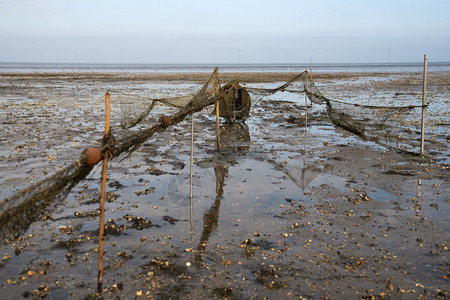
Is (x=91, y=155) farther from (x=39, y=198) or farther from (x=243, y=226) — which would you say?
(x=243, y=226)

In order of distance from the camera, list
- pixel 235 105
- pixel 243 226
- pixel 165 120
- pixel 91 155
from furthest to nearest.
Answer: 1. pixel 235 105
2. pixel 243 226
3. pixel 165 120
4. pixel 91 155

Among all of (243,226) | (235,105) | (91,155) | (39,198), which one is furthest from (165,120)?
(235,105)

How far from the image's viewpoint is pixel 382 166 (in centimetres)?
1240

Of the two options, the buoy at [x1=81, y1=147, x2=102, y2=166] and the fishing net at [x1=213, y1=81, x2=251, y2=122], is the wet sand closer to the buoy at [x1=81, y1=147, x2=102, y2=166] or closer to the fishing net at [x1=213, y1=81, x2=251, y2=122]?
the buoy at [x1=81, y1=147, x2=102, y2=166]

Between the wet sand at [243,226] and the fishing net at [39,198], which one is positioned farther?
the wet sand at [243,226]

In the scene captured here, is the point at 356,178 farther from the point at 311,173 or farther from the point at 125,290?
the point at 125,290

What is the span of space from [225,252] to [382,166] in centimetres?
754

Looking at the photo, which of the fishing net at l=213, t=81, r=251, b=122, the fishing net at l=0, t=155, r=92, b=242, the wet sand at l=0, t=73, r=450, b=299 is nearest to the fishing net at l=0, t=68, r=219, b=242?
the fishing net at l=0, t=155, r=92, b=242

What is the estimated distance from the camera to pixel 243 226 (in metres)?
8.09

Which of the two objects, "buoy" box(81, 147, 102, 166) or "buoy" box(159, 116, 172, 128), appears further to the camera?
"buoy" box(159, 116, 172, 128)

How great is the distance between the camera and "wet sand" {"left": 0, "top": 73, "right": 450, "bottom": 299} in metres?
5.95

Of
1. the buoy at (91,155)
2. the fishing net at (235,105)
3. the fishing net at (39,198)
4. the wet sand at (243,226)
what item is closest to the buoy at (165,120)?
the fishing net at (39,198)

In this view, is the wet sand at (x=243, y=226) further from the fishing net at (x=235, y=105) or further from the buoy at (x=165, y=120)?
the fishing net at (x=235, y=105)

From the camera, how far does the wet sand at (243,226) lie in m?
5.95
